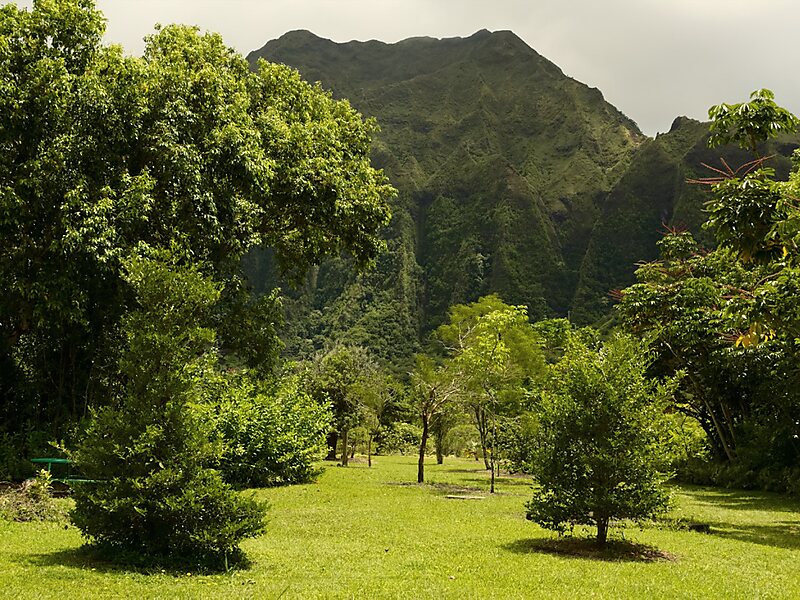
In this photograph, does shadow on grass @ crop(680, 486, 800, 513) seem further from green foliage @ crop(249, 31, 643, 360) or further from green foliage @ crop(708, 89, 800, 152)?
green foliage @ crop(249, 31, 643, 360)

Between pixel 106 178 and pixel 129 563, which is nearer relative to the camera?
pixel 129 563

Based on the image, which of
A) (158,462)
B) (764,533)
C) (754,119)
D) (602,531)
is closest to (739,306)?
(754,119)

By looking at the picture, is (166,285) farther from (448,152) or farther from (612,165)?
(448,152)

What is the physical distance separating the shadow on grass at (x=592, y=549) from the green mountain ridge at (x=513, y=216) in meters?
81.2

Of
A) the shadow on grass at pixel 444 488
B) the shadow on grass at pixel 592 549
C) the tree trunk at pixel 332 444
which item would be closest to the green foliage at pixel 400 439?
the tree trunk at pixel 332 444

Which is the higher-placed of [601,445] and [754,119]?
[754,119]

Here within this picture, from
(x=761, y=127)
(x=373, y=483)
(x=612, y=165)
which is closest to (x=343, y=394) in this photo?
(x=373, y=483)

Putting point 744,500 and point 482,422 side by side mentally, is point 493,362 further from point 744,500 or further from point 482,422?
point 744,500

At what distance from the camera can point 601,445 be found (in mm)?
11492

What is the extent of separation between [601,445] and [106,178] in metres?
13.8

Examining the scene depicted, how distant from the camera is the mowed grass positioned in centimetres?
803

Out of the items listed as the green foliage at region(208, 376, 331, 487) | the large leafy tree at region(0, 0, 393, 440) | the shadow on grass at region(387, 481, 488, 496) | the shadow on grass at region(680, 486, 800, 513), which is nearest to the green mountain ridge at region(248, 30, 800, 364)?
the shadow on grass at region(680, 486, 800, 513)

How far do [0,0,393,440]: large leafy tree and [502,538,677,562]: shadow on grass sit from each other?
9.05m

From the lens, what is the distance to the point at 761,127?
420 inches
